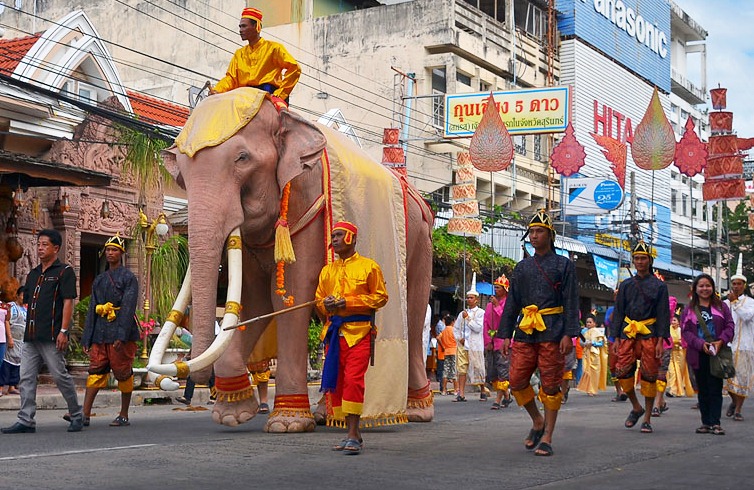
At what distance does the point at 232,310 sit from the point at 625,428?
16.1ft

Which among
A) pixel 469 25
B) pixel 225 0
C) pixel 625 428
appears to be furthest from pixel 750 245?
pixel 625 428

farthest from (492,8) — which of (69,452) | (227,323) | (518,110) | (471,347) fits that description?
(69,452)

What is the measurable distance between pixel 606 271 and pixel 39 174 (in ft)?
87.1

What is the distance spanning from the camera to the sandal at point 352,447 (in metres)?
8.96

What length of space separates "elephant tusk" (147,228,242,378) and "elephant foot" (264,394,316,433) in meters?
1.13

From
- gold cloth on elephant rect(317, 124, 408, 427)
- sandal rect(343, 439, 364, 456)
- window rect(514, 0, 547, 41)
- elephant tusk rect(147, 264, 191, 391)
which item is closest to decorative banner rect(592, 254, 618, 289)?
window rect(514, 0, 547, 41)

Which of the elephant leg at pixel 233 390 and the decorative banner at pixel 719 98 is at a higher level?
the decorative banner at pixel 719 98

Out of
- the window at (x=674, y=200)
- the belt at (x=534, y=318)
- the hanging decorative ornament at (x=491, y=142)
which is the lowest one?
the belt at (x=534, y=318)

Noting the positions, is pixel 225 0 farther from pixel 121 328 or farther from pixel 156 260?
pixel 121 328

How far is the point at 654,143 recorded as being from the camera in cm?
2709

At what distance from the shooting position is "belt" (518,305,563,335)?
9680 mm

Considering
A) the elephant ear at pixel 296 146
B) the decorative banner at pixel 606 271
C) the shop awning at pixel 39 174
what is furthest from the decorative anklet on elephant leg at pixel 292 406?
the decorative banner at pixel 606 271

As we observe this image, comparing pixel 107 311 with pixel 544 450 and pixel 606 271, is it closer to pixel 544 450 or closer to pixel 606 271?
pixel 544 450

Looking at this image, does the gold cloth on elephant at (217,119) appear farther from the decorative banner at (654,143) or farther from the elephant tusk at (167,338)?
the decorative banner at (654,143)
